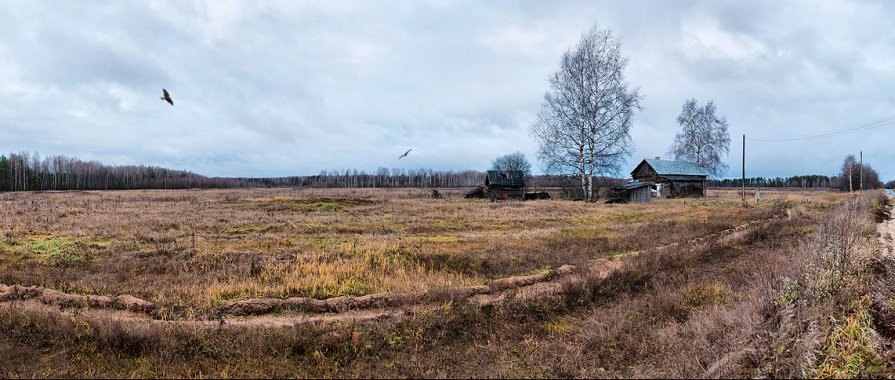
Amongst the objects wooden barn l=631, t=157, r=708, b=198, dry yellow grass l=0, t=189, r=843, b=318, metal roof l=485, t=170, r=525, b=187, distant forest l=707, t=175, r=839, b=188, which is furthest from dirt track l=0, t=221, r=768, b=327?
distant forest l=707, t=175, r=839, b=188

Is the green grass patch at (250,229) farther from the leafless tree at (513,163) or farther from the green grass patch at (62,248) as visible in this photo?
the leafless tree at (513,163)

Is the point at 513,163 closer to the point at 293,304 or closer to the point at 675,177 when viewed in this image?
the point at 675,177

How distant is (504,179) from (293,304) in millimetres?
40823

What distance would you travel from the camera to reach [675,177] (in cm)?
4784

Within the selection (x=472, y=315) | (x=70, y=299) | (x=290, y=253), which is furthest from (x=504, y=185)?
(x=70, y=299)

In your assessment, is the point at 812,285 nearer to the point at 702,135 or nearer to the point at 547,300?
the point at 547,300

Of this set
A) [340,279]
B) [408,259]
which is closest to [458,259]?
[408,259]

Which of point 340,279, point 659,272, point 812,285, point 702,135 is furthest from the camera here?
point 702,135

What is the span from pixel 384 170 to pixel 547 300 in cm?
15537

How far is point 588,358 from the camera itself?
5820 millimetres

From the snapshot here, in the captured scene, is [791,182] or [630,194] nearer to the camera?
[630,194]

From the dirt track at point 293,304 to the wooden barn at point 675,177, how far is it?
4362 cm

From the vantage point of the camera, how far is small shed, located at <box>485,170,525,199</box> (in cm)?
4689

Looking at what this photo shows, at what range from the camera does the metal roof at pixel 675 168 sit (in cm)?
4769
